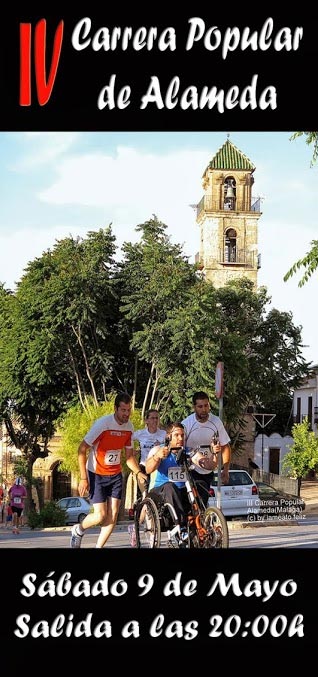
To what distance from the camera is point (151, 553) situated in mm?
8078

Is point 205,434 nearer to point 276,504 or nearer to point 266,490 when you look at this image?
point 276,504

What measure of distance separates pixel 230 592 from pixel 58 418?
35.4 m

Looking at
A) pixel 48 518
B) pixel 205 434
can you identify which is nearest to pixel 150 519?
pixel 205 434

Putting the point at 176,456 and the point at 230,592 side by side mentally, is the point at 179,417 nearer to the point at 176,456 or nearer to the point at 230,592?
the point at 176,456

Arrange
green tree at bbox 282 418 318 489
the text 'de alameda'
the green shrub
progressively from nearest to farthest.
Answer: the text 'de alameda' → the green shrub → green tree at bbox 282 418 318 489

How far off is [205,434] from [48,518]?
19.3 metres

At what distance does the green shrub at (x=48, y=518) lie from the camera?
98.3 feet

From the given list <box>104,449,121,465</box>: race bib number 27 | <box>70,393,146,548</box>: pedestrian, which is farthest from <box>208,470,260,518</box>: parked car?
<box>104,449,121,465</box>: race bib number 27

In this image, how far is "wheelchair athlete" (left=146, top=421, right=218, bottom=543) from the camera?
10.9m

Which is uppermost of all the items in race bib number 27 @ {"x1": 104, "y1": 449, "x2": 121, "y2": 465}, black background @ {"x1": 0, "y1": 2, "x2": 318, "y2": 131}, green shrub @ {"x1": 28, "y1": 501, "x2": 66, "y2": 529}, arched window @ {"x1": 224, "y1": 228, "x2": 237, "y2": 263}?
arched window @ {"x1": 224, "y1": 228, "x2": 237, "y2": 263}

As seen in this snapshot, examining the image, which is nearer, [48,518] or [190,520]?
[190,520]

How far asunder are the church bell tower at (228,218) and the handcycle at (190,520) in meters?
56.2

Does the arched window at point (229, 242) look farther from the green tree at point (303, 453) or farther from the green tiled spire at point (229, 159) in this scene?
the green tree at point (303, 453)

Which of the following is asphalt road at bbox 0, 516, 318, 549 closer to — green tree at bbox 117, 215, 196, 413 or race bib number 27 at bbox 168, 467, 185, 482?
race bib number 27 at bbox 168, 467, 185, 482
